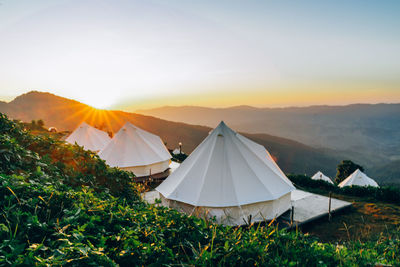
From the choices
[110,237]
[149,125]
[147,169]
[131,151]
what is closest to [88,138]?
[131,151]

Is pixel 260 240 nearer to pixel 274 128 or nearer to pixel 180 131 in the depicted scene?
pixel 180 131

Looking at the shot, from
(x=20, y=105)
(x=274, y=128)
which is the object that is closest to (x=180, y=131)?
(x=20, y=105)

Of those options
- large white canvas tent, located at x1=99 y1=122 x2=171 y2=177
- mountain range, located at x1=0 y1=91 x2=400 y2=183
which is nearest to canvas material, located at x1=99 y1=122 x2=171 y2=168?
large white canvas tent, located at x1=99 y1=122 x2=171 y2=177

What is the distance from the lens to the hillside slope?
8456 cm

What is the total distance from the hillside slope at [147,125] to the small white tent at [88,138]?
177 ft

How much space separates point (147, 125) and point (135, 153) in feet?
243

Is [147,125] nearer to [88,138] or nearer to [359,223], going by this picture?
[88,138]

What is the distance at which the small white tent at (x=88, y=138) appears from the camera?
71.5 ft

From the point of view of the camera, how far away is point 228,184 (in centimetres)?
922

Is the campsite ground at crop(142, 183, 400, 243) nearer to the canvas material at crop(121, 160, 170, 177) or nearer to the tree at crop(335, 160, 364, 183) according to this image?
the canvas material at crop(121, 160, 170, 177)

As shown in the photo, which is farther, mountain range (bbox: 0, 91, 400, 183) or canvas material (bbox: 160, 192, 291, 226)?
mountain range (bbox: 0, 91, 400, 183)

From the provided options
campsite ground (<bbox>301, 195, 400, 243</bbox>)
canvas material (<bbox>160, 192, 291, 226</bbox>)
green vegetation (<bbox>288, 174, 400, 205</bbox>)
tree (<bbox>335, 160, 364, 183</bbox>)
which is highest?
canvas material (<bbox>160, 192, 291, 226</bbox>)

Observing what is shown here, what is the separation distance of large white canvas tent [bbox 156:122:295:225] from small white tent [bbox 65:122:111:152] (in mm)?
14460

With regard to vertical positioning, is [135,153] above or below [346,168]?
above
